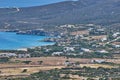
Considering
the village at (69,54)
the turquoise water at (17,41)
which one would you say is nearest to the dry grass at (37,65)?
the village at (69,54)

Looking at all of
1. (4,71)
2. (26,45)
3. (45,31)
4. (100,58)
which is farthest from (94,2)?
(4,71)

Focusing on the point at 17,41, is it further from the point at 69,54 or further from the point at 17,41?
the point at 69,54

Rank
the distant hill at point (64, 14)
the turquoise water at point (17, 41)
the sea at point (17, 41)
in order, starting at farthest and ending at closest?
1. the distant hill at point (64, 14)
2. the turquoise water at point (17, 41)
3. the sea at point (17, 41)

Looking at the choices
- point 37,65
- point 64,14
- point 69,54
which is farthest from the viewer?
point 64,14

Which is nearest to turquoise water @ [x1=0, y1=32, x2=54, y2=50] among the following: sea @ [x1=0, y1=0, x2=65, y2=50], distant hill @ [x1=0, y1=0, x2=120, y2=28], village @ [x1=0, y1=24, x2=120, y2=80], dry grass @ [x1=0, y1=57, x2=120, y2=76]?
sea @ [x1=0, y1=0, x2=65, y2=50]

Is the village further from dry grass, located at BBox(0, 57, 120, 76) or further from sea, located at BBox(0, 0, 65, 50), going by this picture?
sea, located at BBox(0, 0, 65, 50)

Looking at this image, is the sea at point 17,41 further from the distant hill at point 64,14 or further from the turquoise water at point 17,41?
the distant hill at point 64,14

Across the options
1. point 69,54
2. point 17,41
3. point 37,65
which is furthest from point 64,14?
point 37,65
